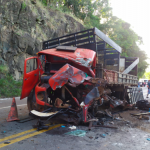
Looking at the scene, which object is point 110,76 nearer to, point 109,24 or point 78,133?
point 78,133

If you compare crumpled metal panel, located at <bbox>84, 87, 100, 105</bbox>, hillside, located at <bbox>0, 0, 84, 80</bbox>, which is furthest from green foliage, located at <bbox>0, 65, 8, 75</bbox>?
crumpled metal panel, located at <bbox>84, 87, 100, 105</bbox>

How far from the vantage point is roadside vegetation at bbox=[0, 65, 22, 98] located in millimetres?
11853

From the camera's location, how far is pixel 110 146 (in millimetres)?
3275

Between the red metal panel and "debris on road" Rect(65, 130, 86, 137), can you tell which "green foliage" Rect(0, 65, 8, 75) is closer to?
the red metal panel

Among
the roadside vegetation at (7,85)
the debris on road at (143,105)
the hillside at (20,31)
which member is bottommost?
the debris on road at (143,105)

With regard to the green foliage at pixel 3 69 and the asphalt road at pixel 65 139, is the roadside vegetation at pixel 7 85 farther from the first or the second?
the asphalt road at pixel 65 139

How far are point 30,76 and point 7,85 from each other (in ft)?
28.5

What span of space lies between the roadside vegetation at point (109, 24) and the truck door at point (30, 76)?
23786 millimetres

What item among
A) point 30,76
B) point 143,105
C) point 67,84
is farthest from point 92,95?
point 143,105

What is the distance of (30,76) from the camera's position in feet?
16.9

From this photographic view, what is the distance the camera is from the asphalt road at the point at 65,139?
125 inches

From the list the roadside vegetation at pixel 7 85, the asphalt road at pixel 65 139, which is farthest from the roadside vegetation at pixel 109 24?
the asphalt road at pixel 65 139

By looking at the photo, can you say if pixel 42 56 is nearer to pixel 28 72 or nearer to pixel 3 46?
pixel 28 72

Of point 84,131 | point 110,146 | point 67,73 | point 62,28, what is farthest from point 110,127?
point 62,28
